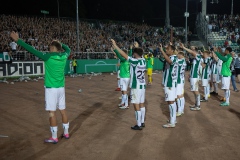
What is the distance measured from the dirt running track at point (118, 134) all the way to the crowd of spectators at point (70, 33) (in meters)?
12.7

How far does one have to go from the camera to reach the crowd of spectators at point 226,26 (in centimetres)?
3647

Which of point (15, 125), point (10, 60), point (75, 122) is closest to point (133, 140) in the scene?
point (75, 122)

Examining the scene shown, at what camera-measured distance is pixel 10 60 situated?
63.1 feet

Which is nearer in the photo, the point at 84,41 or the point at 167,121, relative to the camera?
the point at 167,121

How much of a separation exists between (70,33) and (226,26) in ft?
84.2

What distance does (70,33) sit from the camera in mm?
27266

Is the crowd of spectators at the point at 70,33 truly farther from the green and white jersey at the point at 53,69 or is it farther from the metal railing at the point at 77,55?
the green and white jersey at the point at 53,69

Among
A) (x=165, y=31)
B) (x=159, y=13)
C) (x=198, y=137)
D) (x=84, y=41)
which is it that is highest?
(x=159, y=13)

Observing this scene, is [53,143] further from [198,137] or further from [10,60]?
[10,60]

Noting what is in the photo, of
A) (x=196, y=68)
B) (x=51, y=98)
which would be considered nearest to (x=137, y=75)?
(x=51, y=98)

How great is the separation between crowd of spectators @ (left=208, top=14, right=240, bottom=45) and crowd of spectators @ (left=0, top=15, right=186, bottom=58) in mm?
8049

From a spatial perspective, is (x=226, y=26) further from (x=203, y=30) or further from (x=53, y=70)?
(x=53, y=70)

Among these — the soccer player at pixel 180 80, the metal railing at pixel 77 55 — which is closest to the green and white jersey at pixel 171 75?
the soccer player at pixel 180 80

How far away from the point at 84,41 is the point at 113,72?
14.7ft
